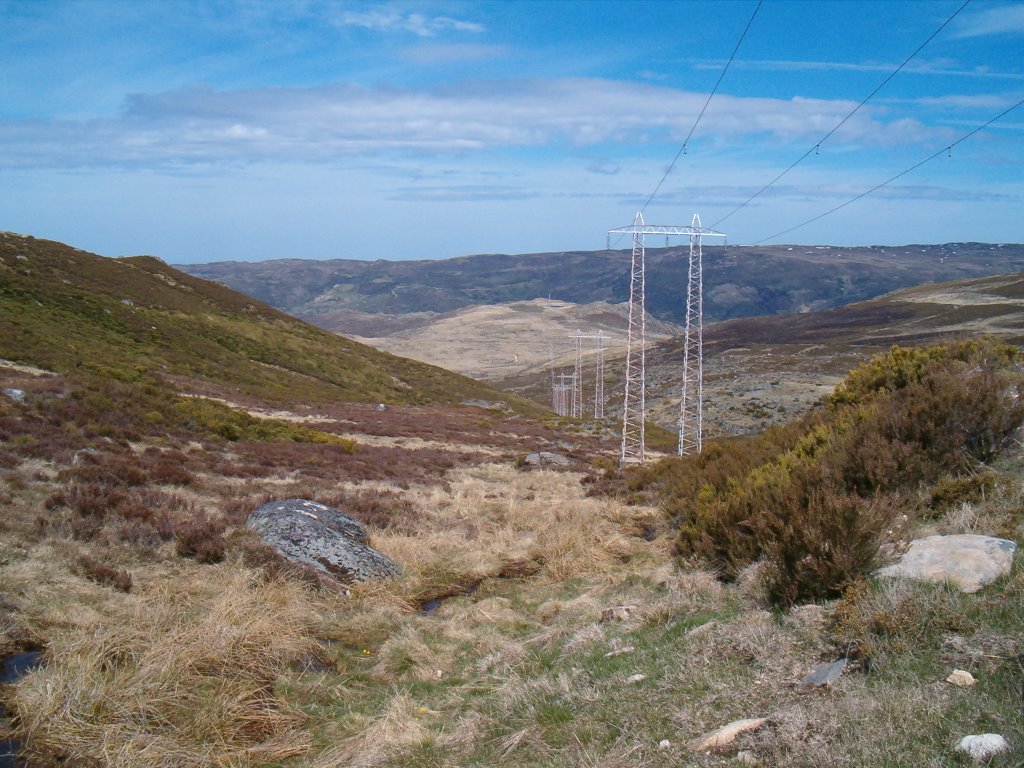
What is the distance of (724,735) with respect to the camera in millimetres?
4527

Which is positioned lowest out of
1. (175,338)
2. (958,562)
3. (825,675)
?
(825,675)

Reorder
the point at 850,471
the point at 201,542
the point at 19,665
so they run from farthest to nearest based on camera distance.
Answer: the point at 201,542, the point at 850,471, the point at 19,665

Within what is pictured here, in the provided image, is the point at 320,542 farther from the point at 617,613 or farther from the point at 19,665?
the point at 617,613

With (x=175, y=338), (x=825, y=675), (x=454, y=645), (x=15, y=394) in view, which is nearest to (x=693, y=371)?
(x=175, y=338)

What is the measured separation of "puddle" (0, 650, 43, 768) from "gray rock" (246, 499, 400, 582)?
408cm

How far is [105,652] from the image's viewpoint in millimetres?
6832

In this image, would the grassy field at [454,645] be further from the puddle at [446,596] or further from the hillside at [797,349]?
the hillside at [797,349]

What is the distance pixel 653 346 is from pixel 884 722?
14966cm

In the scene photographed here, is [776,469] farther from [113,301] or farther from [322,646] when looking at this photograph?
[113,301]

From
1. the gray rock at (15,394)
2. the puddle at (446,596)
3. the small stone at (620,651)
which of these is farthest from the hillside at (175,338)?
the small stone at (620,651)

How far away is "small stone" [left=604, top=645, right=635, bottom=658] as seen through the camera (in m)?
6.84

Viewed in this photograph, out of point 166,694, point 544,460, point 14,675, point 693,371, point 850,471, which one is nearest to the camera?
point 166,694

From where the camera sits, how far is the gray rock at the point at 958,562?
19.4ft

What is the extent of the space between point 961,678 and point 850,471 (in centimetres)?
619
